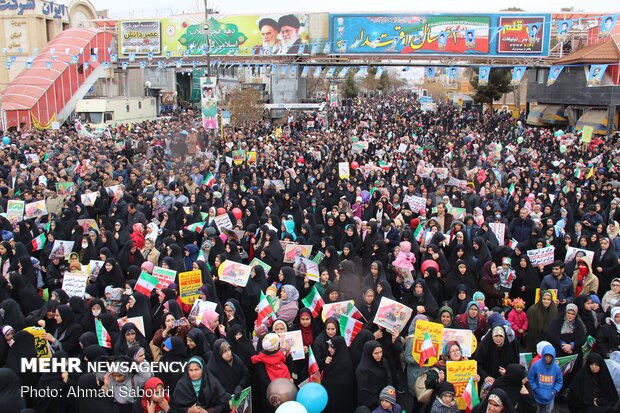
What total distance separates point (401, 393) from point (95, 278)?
12.8 ft

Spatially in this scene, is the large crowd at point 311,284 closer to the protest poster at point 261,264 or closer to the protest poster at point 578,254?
the protest poster at point 578,254

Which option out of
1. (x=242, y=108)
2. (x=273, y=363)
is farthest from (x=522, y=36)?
(x=273, y=363)

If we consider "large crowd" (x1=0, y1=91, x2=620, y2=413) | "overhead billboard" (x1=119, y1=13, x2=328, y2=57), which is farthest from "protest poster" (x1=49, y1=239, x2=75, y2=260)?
"overhead billboard" (x1=119, y1=13, x2=328, y2=57)

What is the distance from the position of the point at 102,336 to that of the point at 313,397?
6.85 feet

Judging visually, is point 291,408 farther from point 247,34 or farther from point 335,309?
point 247,34

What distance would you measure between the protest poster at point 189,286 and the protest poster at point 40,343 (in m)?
1.68

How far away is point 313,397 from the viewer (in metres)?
4.80

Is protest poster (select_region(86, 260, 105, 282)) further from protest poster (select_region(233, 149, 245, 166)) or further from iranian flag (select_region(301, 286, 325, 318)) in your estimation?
protest poster (select_region(233, 149, 245, 166))

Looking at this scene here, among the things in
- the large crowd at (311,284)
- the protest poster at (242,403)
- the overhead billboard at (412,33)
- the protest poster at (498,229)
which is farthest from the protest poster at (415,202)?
the overhead billboard at (412,33)

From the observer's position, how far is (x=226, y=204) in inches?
435

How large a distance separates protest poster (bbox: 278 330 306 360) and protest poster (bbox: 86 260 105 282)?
3.05m

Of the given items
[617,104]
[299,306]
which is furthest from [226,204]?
[617,104]

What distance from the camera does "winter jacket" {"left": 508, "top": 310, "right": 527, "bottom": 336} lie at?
6.50 metres

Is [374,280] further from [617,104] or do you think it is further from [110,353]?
[617,104]
